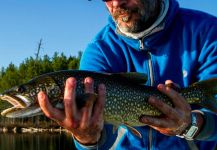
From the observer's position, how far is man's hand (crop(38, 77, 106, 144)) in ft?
15.8

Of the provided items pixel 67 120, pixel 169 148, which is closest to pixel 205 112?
pixel 169 148

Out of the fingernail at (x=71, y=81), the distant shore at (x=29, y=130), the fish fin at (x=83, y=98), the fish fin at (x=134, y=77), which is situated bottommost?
the distant shore at (x=29, y=130)

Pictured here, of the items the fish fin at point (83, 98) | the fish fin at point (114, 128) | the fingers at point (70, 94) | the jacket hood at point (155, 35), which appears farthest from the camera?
the jacket hood at point (155, 35)

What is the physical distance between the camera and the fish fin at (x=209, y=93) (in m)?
5.34

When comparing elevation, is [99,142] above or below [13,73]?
below

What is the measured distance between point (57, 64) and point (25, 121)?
27.1ft

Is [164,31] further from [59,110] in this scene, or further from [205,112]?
[59,110]

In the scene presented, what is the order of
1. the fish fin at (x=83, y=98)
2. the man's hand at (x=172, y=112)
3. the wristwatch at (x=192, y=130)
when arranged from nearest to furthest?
1. the fish fin at (x=83, y=98)
2. the man's hand at (x=172, y=112)
3. the wristwatch at (x=192, y=130)

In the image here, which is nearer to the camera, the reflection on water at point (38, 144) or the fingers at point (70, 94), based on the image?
the fingers at point (70, 94)

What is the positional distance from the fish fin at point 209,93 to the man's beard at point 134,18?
85cm

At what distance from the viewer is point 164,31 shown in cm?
569

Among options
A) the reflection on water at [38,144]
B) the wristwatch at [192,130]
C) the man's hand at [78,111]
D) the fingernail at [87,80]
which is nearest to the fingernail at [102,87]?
the man's hand at [78,111]

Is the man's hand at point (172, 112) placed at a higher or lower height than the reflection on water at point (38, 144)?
higher

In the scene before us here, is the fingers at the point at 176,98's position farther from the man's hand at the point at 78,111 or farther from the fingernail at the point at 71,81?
the fingernail at the point at 71,81
